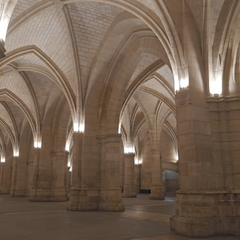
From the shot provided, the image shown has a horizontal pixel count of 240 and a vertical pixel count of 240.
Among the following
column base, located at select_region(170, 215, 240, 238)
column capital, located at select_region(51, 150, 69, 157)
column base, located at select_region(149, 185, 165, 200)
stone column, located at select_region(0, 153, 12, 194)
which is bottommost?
column base, located at select_region(170, 215, 240, 238)

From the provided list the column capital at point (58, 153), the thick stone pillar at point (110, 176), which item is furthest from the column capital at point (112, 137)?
the column capital at point (58, 153)

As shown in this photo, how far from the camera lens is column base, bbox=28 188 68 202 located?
57.5 feet

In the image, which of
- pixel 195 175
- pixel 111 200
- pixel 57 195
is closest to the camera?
pixel 195 175

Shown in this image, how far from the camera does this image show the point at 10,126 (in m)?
24.7

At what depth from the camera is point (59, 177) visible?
17766mm

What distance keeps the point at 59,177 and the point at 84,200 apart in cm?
610

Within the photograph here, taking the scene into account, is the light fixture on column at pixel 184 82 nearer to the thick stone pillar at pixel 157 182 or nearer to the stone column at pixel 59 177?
the stone column at pixel 59 177

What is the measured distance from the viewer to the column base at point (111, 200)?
464 inches

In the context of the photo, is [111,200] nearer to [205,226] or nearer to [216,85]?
[205,226]

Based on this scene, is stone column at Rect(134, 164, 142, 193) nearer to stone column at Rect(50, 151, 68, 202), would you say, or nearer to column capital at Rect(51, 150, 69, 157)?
stone column at Rect(50, 151, 68, 202)

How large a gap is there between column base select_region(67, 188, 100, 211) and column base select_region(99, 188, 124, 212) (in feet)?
0.88

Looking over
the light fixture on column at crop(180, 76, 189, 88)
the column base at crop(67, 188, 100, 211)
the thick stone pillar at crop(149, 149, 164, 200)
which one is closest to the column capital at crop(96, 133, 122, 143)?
the column base at crop(67, 188, 100, 211)

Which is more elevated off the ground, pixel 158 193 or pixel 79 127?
pixel 79 127

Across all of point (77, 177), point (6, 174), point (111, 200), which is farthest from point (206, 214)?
point (6, 174)
